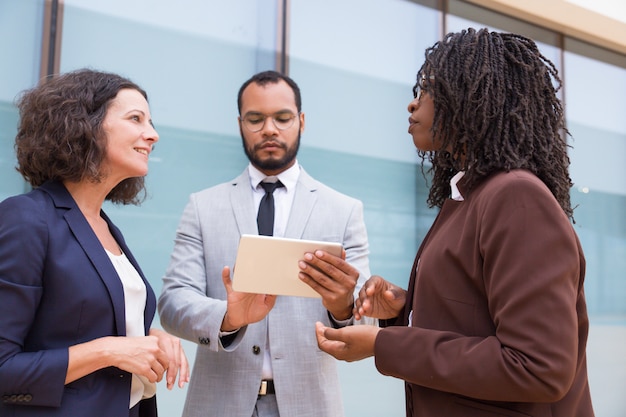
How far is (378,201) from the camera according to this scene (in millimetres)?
4805

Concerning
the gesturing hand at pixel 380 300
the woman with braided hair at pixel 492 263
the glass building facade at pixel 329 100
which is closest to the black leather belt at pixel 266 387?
the gesturing hand at pixel 380 300

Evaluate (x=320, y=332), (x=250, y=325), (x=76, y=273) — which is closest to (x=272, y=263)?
(x=320, y=332)

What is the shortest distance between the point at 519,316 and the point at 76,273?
3.70ft

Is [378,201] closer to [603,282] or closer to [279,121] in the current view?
[279,121]

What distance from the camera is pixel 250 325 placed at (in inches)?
98.4

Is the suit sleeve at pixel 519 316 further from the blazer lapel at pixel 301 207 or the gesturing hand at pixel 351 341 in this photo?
the blazer lapel at pixel 301 207

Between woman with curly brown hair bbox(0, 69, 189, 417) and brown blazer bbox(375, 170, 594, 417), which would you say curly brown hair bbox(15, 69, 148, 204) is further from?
brown blazer bbox(375, 170, 594, 417)

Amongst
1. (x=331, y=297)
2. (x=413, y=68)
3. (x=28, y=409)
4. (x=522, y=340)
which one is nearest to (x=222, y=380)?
(x=331, y=297)

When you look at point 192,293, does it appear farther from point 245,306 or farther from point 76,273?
point 76,273

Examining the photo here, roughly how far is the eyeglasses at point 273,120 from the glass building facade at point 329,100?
1175mm

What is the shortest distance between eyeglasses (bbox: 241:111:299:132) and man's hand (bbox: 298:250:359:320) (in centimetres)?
102

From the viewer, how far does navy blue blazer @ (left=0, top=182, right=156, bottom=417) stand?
5.20 feet

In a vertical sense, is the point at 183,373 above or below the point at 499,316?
below

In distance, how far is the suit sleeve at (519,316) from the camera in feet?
4.26
